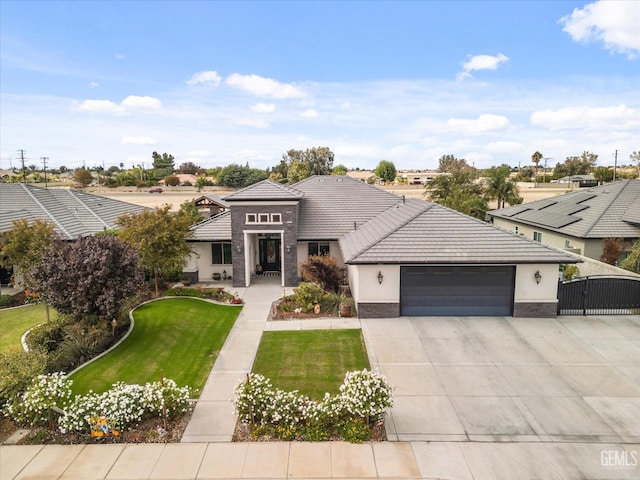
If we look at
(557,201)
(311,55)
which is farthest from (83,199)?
(557,201)

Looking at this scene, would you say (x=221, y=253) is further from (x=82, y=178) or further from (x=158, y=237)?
(x=82, y=178)

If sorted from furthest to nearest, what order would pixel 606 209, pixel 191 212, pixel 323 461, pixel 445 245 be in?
1. pixel 191 212
2. pixel 606 209
3. pixel 445 245
4. pixel 323 461

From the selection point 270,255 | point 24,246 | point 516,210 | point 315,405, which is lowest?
point 315,405

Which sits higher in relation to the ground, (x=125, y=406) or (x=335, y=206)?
(x=335, y=206)

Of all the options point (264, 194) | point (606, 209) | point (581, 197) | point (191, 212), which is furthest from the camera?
point (191, 212)

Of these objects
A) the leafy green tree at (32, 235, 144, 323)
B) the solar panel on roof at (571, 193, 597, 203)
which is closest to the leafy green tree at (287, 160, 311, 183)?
the solar panel on roof at (571, 193, 597, 203)

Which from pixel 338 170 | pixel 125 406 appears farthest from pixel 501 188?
pixel 338 170
